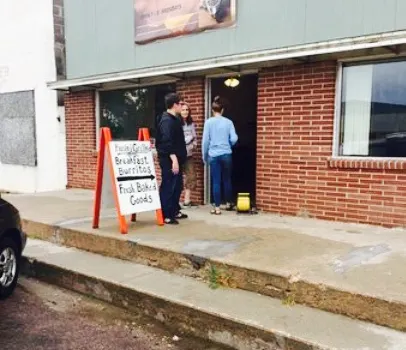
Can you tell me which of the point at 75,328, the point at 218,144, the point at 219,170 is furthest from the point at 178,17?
the point at 75,328

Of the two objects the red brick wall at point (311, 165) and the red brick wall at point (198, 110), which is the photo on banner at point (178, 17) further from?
the red brick wall at point (311, 165)

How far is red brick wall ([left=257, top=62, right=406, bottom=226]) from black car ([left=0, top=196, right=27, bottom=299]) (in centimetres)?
351

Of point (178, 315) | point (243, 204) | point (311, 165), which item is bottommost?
point (178, 315)

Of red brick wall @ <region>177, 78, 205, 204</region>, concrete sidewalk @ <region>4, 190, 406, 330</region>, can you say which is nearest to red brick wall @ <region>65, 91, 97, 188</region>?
concrete sidewalk @ <region>4, 190, 406, 330</region>

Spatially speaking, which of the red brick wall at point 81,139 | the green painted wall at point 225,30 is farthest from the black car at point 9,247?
the red brick wall at point 81,139

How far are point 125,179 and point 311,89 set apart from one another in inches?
108

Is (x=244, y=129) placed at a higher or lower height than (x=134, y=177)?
higher

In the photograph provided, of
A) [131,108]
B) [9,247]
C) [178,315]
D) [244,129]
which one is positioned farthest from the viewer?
[244,129]

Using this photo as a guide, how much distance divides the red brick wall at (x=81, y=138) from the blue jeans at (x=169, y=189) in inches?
146

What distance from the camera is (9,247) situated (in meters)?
4.50

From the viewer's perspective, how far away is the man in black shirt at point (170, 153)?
18.7ft

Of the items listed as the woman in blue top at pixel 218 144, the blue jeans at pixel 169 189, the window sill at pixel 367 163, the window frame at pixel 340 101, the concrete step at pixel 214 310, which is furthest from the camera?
the woman in blue top at pixel 218 144

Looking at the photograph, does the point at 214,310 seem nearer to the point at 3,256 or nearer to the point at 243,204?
the point at 3,256

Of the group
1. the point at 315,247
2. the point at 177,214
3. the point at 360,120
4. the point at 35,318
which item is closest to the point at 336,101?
the point at 360,120
